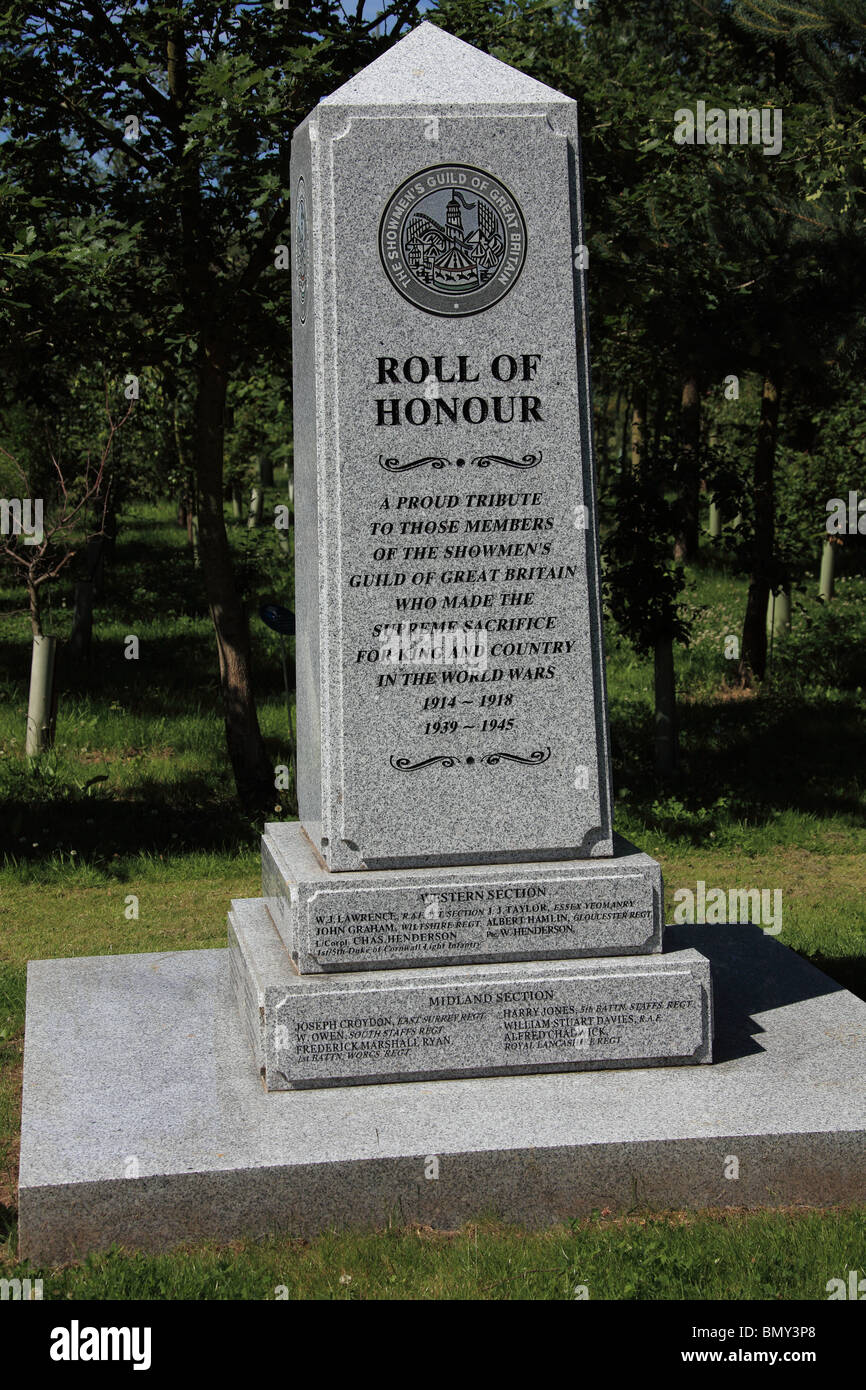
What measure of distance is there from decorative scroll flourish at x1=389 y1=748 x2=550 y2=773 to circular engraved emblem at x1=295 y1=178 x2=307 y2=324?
1758mm

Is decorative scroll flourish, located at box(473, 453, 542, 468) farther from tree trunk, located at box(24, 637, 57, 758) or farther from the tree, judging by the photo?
tree trunk, located at box(24, 637, 57, 758)

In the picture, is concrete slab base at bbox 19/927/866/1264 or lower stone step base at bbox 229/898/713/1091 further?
lower stone step base at bbox 229/898/713/1091

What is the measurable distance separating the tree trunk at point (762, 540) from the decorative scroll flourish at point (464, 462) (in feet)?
21.2

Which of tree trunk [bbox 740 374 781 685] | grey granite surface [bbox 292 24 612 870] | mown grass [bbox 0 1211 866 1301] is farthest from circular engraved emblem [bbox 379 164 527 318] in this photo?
tree trunk [bbox 740 374 781 685]

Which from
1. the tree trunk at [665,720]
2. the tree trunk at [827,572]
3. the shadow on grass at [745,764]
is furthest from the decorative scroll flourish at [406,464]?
the tree trunk at [827,572]

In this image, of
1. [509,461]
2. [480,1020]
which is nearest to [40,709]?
[509,461]

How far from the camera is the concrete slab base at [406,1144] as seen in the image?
4367 mm

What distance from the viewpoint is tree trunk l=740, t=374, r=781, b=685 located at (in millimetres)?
12133

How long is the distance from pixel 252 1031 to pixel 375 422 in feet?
7.41

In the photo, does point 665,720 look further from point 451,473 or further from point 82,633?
point 82,633

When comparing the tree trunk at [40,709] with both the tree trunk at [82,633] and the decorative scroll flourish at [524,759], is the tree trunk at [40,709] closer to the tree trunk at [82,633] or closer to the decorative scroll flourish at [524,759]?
the tree trunk at [82,633]

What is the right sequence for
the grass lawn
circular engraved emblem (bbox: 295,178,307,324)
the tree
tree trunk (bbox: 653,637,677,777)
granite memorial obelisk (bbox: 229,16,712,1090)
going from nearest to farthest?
the grass lawn → granite memorial obelisk (bbox: 229,16,712,1090) → circular engraved emblem (bbox: 295,178,307,324) → the tree → tree trunk (bbox: 653,637,677,777)

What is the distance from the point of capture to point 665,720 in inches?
425

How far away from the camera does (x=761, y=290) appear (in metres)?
9.98
